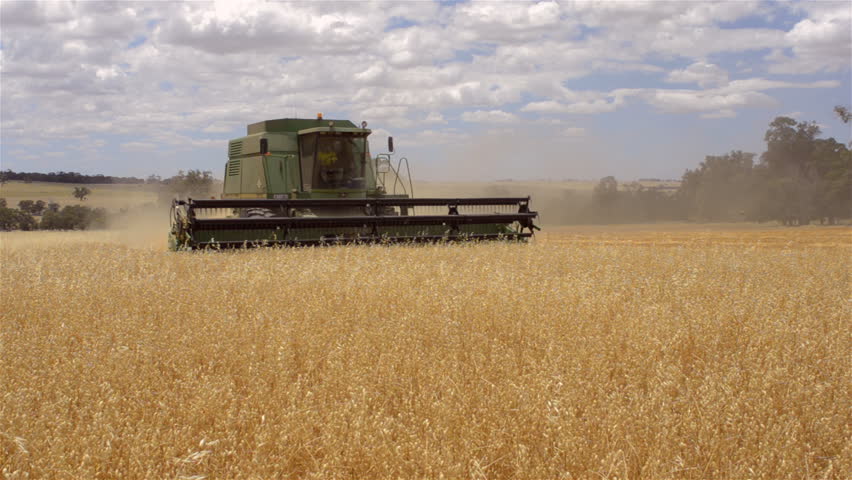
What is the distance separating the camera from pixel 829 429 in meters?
2.99

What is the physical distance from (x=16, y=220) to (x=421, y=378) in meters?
37.9

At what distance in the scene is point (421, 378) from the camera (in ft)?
12.1

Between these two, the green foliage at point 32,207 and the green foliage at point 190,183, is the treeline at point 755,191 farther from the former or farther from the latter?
the green foliage at point 32,207

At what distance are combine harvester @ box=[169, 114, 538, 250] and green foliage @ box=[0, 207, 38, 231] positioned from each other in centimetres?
2554

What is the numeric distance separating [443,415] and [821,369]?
2324 mm

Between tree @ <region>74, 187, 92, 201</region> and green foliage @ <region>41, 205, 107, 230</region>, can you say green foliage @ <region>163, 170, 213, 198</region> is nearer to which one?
green foliage @ <region>41, 205, 107, 230</region>

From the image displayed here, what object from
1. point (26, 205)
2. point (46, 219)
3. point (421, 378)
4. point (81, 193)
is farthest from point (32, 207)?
point (421, 378)

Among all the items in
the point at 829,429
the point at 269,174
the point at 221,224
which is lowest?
the point at 829,429

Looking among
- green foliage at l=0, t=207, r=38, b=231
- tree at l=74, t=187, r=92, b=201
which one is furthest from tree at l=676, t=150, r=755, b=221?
tree at l=74, t=187, r=92, b=201

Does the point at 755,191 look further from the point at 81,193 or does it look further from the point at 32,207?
the point at 81,193

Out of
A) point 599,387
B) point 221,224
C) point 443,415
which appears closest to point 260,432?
point 443,415

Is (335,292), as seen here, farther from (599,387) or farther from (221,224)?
(221,224)

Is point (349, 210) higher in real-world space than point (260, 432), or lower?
higher

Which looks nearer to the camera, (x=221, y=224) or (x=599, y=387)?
(x=599, y=387)
